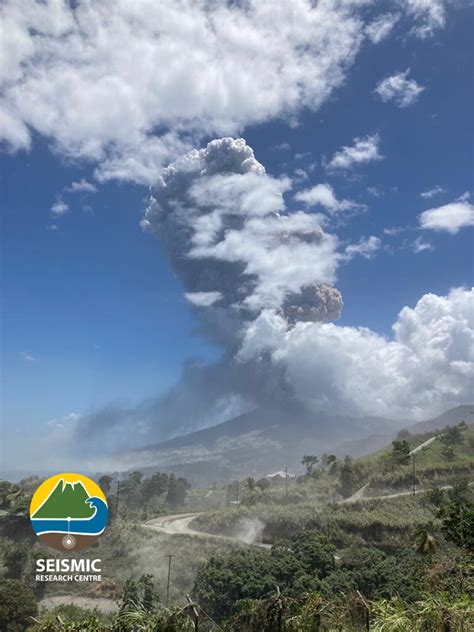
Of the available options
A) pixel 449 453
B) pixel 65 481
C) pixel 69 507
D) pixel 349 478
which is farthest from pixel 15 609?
pixel 449 453

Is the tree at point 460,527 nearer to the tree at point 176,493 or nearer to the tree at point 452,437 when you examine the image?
the tree at point 452,437

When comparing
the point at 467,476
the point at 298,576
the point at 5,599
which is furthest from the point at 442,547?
the point at 5,599

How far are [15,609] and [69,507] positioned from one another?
18.3 meters

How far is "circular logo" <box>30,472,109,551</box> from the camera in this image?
94.3ft

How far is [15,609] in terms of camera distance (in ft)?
131

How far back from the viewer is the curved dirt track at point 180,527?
2736 inches

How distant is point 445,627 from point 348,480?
8489cm

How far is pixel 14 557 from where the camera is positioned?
55812 mm

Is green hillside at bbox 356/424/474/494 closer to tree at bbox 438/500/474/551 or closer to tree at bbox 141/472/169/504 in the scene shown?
tree at bbox 438/500/474/551

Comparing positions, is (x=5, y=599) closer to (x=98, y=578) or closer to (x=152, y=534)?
(x=98, y=578)

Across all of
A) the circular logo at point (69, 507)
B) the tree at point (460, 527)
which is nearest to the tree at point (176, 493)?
the circular logo at point (69, 507)

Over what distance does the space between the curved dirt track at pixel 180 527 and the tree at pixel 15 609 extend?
32331 mm

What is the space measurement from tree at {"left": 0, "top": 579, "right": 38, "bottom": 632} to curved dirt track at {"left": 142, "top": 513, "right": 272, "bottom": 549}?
32331mm

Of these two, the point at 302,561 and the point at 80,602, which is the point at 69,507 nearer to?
the point at 80,602
